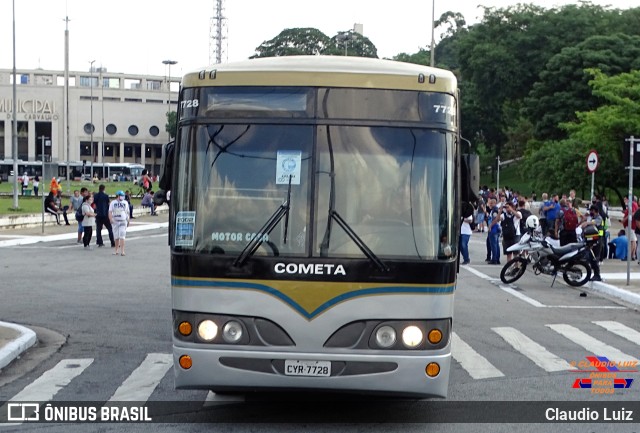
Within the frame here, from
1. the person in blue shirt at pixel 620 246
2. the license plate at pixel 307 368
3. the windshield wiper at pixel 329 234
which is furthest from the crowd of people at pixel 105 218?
the license plate at pixel 307 368

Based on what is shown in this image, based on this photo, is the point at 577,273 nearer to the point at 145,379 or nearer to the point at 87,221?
the point at 145,379

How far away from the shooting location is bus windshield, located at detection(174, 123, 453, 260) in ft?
25.2

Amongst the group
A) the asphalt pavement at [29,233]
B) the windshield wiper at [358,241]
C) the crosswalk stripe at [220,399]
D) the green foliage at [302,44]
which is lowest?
the asphalt pavement at [29,233]

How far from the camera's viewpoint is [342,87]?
7953 mm

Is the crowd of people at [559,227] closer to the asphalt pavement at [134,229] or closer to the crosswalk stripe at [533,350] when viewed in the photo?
the asphalt pavement at [134,229]

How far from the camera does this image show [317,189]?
25.3 feet

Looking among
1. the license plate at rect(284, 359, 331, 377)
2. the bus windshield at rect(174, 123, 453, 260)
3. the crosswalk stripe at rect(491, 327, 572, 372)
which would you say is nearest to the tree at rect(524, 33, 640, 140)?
the crosswalk stripe at rect(491, 327, 572, 372)

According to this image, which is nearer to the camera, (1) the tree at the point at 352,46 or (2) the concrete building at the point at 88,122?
(1) the tree at the point at 352,46

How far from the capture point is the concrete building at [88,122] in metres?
125

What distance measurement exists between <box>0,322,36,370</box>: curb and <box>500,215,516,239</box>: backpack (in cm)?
1485

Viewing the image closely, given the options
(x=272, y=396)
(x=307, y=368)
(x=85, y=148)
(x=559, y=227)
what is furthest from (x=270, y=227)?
(x=85, y=148)

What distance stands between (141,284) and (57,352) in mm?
7538

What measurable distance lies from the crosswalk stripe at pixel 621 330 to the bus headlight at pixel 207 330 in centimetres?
738

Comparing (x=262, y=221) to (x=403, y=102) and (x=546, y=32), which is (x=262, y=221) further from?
(x=546, y=32)
